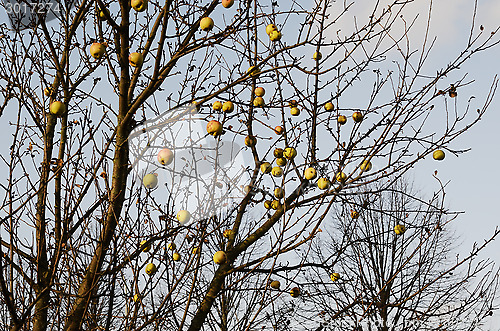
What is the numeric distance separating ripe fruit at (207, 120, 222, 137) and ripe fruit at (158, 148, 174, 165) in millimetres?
316

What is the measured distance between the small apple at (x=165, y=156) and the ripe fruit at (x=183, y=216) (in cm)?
37

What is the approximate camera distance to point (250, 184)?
13.4 ft

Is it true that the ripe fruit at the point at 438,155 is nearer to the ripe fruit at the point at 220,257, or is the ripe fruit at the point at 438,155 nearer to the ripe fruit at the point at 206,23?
the ripe fruit at the point at 220,257

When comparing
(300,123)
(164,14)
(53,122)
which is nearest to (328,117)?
(300,123)

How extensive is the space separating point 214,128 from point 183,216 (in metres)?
0.67

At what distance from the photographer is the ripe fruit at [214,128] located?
122 inches

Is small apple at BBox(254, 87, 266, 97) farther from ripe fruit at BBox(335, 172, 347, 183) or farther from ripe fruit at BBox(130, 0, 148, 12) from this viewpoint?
ripe fruit at BBox(130, 0, 148, 12)

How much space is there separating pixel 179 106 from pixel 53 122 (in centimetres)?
150

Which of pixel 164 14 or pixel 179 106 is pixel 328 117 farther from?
pixel 164 14

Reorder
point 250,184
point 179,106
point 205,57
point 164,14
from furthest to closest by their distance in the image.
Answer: point 250,184 → point 205,57 → point 179,106 → point 164,14

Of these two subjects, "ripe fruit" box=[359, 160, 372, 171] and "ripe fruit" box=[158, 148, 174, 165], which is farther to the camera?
"ripe fruit" box=[359, 160, 372, 171]

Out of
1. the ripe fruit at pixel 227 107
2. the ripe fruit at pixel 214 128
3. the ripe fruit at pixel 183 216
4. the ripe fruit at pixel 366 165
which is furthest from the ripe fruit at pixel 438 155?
the ripe fruit at pixel 183 216

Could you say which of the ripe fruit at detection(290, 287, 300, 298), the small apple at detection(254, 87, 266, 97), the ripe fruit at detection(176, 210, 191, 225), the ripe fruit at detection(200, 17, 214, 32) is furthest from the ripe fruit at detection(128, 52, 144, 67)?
the ripe fruit at detection(290, 287, 300, 298)

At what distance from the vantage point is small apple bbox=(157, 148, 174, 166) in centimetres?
310
